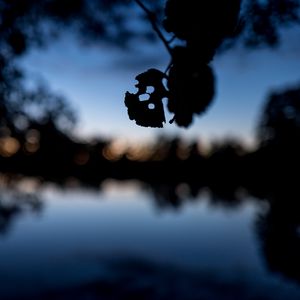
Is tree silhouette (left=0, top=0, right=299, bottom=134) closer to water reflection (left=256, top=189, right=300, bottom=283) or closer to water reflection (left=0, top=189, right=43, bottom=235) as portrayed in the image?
water reflection (left=256, top=189, right=300, bottom=283)

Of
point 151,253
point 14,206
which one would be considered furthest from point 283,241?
point 14,206

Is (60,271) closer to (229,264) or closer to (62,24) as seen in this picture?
(229,264)

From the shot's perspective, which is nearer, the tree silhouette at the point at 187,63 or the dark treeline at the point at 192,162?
the tree silhouette at the point at 187,63

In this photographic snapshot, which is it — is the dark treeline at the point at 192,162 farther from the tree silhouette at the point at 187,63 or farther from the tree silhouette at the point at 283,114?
the tree silhouette at the point at 187,63

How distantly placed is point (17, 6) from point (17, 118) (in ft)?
8.03

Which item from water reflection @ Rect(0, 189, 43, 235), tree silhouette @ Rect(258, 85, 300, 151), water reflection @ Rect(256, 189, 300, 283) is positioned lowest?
water reflection @ Rect(256, 189, 300, 283)

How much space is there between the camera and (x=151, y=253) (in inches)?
655

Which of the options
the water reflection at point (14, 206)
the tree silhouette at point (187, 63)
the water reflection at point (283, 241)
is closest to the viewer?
the tree silhouette at point (187, 63)

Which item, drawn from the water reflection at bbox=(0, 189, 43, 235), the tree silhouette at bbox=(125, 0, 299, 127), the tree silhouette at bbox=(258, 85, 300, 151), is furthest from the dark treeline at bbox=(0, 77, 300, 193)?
the tree silhouette at bbox=(125, 0, 299, 127)

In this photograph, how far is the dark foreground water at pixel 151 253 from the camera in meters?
11.9

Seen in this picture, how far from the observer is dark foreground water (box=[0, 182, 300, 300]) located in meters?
11.9

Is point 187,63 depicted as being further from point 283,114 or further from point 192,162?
point 192,162

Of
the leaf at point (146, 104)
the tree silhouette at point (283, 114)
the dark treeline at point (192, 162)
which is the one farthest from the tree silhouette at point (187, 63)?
the tree silhouette at point (283, 114)

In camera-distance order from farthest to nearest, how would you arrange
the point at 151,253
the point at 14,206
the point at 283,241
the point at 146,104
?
the point at 14,206
the point at 151,253
the point at 283,241
the point at 146,104
